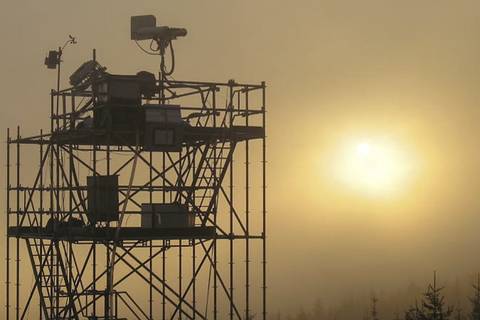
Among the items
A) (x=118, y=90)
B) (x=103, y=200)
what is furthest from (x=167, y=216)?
(x=118, y=90)

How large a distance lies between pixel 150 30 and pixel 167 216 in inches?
302

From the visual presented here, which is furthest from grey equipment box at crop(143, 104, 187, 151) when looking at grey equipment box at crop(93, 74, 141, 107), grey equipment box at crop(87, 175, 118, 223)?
grey equipment box at crop(87, 175, 118, 223)

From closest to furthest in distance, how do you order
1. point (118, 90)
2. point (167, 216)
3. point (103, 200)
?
1. point (118, 90)
2. point (103, 200)
3. point (167, 216)

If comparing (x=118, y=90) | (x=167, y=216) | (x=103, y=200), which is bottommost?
(x=167, y=216)

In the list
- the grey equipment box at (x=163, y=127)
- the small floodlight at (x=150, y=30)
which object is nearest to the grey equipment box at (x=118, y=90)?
the grey equipment box at (x=163, y=127)

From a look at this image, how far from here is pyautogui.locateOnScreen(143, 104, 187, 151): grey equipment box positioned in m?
41.0

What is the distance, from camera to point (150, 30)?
148 ft

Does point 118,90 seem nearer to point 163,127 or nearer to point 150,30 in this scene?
point 163,127

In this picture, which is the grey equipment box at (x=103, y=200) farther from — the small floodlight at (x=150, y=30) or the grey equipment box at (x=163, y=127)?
the small floodlight at (x=150, y=30)

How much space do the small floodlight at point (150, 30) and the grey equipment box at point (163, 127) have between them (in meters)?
4.56

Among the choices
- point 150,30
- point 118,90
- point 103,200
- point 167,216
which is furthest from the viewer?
point 150,30

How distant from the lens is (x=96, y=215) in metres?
41.7

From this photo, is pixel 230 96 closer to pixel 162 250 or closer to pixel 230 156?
pixel 230 156

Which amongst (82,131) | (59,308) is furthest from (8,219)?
(82,131)
